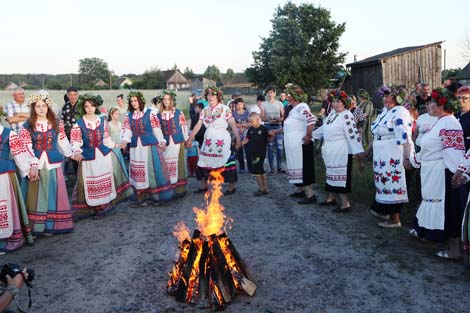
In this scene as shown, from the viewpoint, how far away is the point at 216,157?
8.03 m

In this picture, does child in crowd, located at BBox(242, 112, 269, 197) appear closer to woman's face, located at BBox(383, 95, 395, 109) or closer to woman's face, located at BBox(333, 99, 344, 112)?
woman's face, located at BBox(333, 99, 344, 112)

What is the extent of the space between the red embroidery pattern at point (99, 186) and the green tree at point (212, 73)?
92.8 m

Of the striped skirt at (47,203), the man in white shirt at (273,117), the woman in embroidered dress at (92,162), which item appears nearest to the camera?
the striped skirt at (47,203)

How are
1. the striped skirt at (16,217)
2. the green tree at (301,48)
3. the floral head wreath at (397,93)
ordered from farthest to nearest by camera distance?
the green tree at (301,48)
the floral head wreath at (397,93)
the striped skirt at (16,217)

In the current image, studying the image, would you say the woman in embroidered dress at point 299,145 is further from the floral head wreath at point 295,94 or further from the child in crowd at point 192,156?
the child in crowd at point 192,156

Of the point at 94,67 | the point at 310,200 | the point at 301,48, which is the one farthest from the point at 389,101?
the point at 94,67

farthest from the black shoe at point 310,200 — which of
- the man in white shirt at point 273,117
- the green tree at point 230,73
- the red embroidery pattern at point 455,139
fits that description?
the green tree at point 230,73

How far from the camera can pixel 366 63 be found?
26.2 metres

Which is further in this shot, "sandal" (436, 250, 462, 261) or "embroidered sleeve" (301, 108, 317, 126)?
"embroidered sleeve" (301, 108, 317, 126)

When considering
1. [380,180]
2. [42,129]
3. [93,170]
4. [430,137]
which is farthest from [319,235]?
[42,129]

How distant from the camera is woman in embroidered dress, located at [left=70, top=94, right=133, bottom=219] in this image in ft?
22.1

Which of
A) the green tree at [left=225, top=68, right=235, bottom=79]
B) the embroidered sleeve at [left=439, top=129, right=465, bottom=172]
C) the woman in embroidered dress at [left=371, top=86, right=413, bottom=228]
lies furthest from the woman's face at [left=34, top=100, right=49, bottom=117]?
the green tree at [left=225, top=68, right=235, bottom=79]

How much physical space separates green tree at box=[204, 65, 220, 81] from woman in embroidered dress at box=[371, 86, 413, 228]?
3694 inches

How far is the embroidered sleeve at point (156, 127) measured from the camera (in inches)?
294
